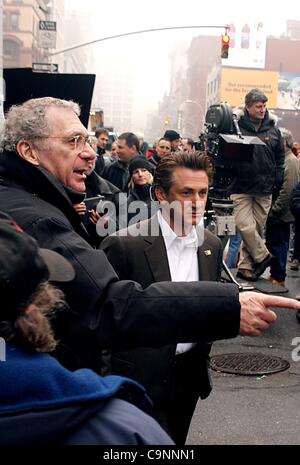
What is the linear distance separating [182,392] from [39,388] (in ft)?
5.60

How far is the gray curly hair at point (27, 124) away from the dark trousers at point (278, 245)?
18.3 ft

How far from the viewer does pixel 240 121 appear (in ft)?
22.4

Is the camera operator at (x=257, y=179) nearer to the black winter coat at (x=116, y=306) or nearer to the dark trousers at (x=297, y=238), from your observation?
the dark trousers at (x=297, y=238)

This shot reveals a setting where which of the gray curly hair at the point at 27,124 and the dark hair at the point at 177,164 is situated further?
the dark hair at the point at 177,164

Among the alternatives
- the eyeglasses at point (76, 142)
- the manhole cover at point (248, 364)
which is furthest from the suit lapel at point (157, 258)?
the manhole cover at point (248, 364)

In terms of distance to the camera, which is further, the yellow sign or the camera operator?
the yellow sign

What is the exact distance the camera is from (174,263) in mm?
2711

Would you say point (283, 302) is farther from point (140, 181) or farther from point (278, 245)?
point (278, 245)

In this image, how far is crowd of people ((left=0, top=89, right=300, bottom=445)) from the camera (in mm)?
1038

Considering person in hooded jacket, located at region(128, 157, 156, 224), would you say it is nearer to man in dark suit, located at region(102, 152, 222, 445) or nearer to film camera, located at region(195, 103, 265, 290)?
film camera, located at region(195, 103, 265, 290)

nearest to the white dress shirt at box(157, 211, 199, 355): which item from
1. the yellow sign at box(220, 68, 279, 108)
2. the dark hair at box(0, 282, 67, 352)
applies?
the dark hair at box(0, 282, 67, 352)

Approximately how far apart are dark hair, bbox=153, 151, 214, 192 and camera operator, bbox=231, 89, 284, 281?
3.78m

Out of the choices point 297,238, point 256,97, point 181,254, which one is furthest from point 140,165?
point 181,254

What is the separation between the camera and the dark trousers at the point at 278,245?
7.30 metres
